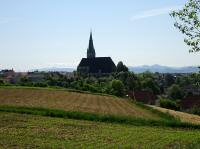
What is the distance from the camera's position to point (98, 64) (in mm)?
192875

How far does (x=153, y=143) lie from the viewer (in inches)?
803

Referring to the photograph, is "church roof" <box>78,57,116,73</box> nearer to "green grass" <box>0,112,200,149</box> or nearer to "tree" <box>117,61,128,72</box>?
"tree" <box>117,61,128,72</box>

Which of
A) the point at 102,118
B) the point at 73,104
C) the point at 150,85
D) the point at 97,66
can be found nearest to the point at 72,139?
the point at 102,118

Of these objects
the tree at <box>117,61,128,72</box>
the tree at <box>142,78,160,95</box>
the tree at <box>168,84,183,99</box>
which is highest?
the tree at <box>117,61,128,72</box>

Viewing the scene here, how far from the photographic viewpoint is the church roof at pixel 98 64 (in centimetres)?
18975

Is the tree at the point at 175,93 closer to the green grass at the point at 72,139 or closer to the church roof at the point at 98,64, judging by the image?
the church roof at the point at 98,64

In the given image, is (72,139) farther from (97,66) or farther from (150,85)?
(97,66)

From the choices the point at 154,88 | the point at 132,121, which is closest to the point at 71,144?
the point at 132,121

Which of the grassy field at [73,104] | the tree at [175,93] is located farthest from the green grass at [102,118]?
the tree at [175,93]

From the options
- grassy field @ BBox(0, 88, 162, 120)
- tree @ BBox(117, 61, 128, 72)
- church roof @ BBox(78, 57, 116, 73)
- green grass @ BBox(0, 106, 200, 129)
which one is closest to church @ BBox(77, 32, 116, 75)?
church roof @ BBox(78, 57, 116, 73)

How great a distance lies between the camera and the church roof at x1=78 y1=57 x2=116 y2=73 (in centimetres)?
18975

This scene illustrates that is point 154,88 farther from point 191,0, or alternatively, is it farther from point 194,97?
point 191,0

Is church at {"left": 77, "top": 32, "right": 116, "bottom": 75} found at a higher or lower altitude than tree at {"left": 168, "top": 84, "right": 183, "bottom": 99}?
higher

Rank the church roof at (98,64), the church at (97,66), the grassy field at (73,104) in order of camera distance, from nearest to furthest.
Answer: the grassy field at (73,104) < the church at (97,66) < the church roof at (98,64)
